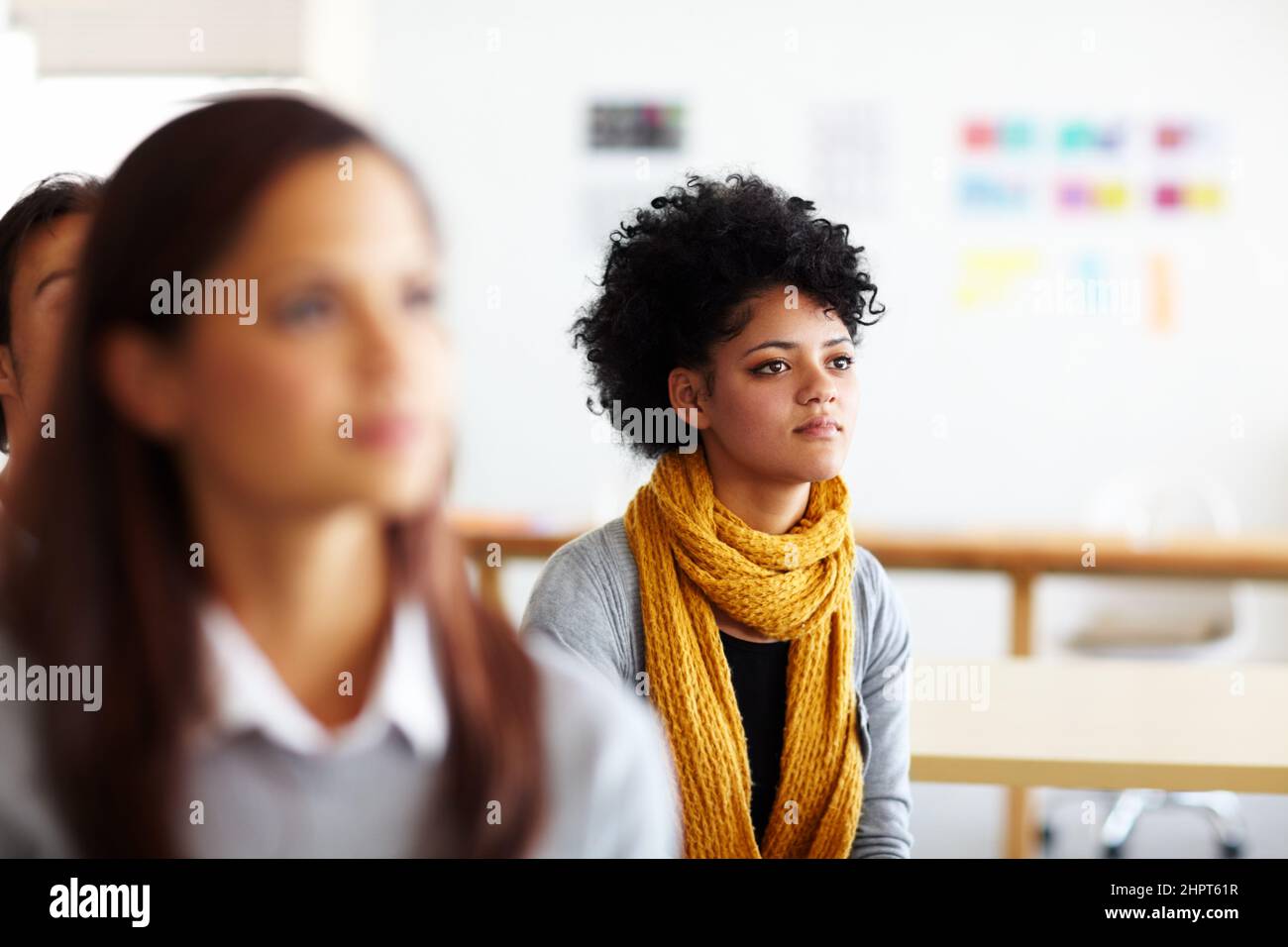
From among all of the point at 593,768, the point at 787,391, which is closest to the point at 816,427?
the point at 787,391

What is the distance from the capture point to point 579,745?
641mm

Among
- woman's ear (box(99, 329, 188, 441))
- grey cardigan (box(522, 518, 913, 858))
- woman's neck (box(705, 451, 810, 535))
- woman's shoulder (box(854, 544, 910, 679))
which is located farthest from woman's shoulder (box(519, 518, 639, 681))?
woman's ear (box(99, 329, 188, 441))

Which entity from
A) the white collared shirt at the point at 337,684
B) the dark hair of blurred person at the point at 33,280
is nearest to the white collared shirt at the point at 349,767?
the white collared shirt at the point at 337,684

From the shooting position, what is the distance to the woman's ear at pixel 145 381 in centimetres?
56

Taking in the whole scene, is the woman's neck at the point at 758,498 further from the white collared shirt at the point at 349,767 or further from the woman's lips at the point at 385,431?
the woman's lips at the point at 385,431

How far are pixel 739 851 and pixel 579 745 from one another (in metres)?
0.51

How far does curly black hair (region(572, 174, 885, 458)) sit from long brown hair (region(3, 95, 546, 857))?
59cm

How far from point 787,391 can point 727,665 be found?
0.79 ft

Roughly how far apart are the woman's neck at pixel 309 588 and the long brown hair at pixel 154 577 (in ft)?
0.04

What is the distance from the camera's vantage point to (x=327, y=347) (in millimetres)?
542

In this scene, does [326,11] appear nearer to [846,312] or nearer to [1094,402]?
[1094,402]

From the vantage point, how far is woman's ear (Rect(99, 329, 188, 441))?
56cm

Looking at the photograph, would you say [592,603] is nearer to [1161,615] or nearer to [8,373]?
[8,373]
